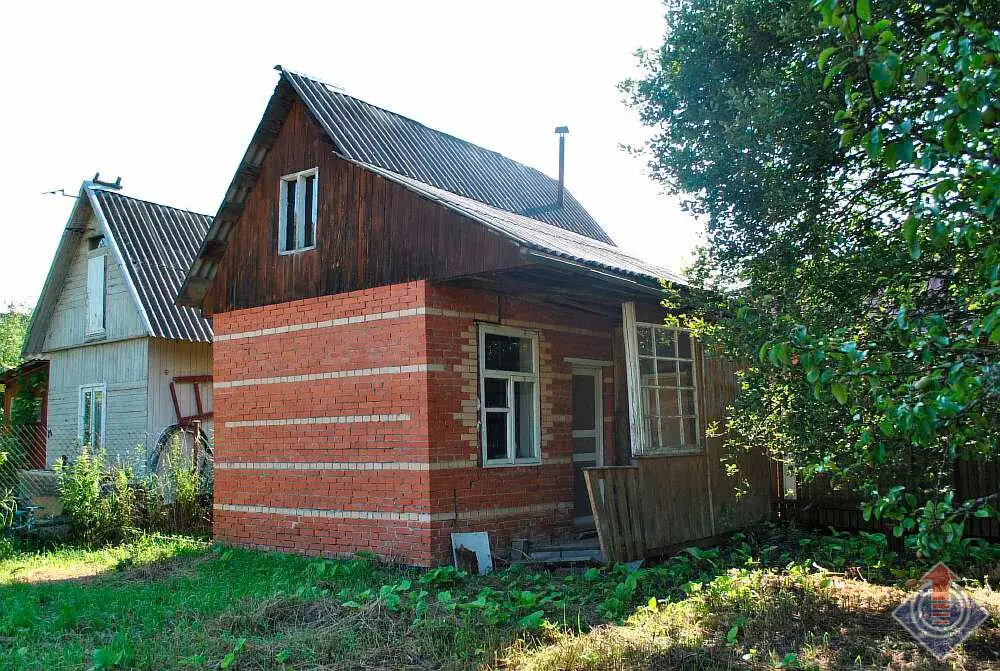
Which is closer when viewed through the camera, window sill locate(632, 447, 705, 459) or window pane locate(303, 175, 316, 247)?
window sill locate(632, 447, 705, 459)

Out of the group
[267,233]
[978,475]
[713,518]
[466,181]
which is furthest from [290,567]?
[978,475]

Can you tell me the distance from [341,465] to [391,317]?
1981mm

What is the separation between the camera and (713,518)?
35.6 feet

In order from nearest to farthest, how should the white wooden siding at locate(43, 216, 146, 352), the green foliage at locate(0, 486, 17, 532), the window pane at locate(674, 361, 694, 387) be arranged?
the window pane at locate(674, 361, 694, 387), the green foliage at locate(0, 486, 17, 532), the white wooden siding at locate(43, 216, 146, 352)

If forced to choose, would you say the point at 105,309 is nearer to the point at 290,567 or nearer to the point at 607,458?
the point at 290,567

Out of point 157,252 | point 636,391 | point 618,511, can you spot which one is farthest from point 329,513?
point 157,252

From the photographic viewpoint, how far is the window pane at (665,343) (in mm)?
10391

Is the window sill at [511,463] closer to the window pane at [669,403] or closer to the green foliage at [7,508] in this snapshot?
the window pane at [669,403]

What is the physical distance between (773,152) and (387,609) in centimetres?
502

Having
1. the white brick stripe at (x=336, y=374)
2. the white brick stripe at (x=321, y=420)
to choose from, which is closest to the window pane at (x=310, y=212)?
the white brick stripe at (x=336, y=374)

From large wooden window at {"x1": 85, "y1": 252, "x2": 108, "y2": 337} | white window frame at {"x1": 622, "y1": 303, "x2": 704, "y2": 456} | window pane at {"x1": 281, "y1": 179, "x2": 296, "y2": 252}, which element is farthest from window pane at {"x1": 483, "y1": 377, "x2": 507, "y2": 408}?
large wooden window at {"x1": 85, "y1": 252, "x2": 108, "y2": 337}

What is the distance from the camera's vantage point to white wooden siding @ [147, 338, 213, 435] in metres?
17.2

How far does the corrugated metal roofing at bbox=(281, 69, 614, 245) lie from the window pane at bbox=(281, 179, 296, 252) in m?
1.09

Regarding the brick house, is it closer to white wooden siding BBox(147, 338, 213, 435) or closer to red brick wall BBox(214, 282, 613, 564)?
red brick wall BBox(214, 282, 613, 564)
